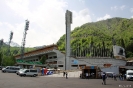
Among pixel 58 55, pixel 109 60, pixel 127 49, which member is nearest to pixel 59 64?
pixel 58 55

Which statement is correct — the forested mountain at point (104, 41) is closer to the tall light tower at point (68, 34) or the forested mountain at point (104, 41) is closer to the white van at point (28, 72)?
the tall light tower at point (68, 34)

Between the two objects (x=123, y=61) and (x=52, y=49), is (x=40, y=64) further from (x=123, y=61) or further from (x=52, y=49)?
(x=123, y=61)

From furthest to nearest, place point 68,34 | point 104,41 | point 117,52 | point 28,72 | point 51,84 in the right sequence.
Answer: point 104,41, point 68,34, point 117,52, point 28,72, point 51,84

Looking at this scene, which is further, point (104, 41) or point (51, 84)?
point (104, 41)

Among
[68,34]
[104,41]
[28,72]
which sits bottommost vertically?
[28,72]

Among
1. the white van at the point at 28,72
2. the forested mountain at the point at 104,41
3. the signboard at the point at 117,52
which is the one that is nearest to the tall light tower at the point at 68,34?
the signboard at the point at 117,52

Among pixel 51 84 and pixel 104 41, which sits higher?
pixel 104 41

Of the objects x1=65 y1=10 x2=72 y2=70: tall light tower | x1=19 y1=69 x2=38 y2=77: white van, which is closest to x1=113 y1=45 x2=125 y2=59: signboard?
x1=65 y1=10 x2=72 y2=70: tall light tower

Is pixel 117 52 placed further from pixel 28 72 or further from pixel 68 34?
pixel 28 72

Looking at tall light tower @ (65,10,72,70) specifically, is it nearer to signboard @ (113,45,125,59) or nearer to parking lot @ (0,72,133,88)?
signboard @ (113,45,125,59)

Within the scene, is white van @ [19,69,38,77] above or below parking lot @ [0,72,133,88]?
above

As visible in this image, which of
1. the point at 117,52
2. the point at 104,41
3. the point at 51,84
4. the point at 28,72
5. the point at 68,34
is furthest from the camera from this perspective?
the point at 104,41

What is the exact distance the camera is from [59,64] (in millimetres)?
70750

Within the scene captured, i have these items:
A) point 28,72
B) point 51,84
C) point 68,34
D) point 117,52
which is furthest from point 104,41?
point 51,84
